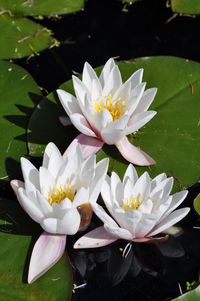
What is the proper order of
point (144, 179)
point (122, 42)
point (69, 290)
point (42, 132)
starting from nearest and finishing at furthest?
point (69, 290) < point (144, 179) < point (42, 132) < point (122, 42)

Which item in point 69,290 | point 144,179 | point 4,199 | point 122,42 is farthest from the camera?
point 122,42

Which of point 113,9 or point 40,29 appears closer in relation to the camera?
A: point 40,29

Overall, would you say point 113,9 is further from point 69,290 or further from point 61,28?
point 69,290

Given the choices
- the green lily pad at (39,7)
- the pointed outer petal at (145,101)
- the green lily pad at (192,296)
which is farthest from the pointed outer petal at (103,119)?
the green lily pad at (39,7)

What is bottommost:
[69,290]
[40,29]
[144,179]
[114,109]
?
[69,290]

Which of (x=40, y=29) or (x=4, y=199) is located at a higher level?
(x=40, y=29)

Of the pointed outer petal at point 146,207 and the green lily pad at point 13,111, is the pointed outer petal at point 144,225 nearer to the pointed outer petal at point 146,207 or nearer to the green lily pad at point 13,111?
the pointed outer petal at point 146,207

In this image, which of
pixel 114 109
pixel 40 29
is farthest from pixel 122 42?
pixel 114 109

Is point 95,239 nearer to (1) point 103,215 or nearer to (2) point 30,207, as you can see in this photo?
(1) point 103,215
